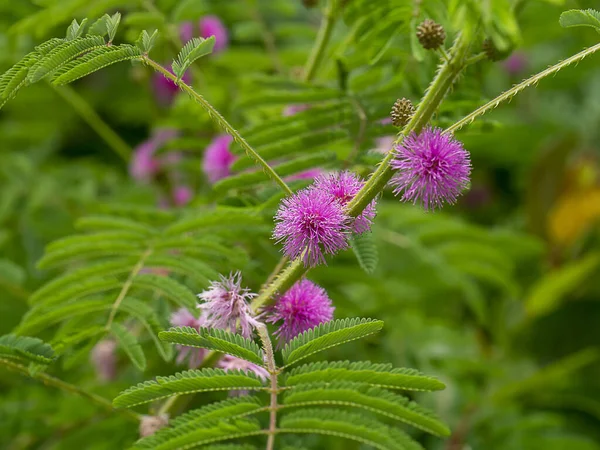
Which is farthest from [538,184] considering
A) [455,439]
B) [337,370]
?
[337,370]

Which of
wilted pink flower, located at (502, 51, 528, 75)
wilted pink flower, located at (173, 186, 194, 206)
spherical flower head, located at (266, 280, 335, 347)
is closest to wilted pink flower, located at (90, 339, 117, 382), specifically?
wilted pink flower, located at (173, 186, 194, 206)

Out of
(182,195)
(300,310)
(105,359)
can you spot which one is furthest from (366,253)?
(182,195)

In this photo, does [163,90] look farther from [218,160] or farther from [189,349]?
[189,349]

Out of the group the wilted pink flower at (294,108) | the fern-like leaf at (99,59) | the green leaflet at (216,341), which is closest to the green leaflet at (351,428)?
the green leaflet at (216,341)

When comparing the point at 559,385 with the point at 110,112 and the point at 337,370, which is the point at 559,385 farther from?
the point at 110,112

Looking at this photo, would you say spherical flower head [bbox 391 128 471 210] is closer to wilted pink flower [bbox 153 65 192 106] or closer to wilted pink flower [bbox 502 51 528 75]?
wilted pink flower [bbox 153 65 192 106]

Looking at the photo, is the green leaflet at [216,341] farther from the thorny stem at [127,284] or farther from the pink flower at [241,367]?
the thorny stem at [127,284]
